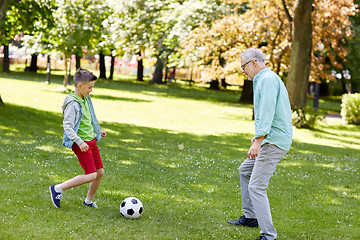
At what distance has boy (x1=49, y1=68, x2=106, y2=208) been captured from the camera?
5.71 m

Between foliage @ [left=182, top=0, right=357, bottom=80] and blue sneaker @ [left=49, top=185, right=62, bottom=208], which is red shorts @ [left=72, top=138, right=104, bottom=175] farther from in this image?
foliage @ [left=182, top=0, right=357, bottom=80]

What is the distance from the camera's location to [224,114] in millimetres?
23219

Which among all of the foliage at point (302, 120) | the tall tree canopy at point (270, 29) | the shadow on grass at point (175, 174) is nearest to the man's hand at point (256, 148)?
the shadow on grass at point (175, 174)

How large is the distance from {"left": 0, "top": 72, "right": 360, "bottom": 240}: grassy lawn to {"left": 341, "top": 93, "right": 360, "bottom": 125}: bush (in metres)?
6.13

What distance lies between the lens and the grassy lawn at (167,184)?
5715 mm

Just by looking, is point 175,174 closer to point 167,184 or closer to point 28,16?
point 167,184

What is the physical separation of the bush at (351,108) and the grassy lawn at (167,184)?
613 centimetres

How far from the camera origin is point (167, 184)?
8.19m

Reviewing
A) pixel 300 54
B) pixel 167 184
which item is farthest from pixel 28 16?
pixel 167 184

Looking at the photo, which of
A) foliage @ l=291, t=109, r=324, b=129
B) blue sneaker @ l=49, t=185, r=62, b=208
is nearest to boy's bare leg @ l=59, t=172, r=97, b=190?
blue sneaker @ l=49, t=185, r=62, b=208

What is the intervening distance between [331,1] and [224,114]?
7.10m

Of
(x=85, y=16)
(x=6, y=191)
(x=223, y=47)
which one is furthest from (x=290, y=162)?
(x=85, y=16)

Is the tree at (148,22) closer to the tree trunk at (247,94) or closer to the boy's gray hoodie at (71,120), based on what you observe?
the tree trunk at (247,94)

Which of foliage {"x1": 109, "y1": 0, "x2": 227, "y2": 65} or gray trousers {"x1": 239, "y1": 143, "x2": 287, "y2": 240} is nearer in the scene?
gray trousers {"x1": 239, "y1": 143, "x2": 287, "y2": 240}
